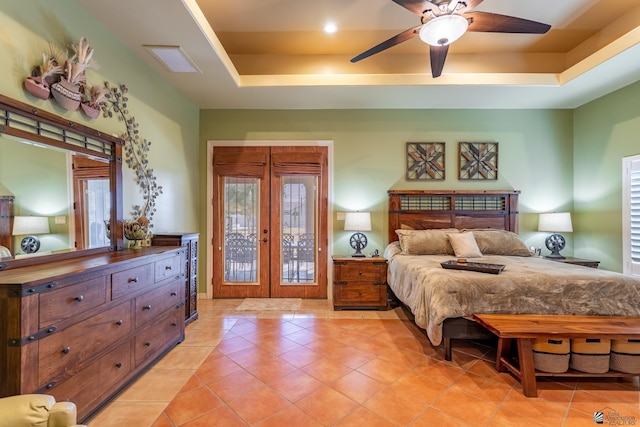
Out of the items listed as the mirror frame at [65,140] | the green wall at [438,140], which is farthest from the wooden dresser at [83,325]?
→ the green wall at [438,140]

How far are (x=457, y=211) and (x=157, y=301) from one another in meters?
4.06

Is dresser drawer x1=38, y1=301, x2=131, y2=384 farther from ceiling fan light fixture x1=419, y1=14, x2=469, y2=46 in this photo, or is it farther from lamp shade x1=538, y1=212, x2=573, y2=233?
lamp shade x1=538, y1=212, x2=573, y2=233

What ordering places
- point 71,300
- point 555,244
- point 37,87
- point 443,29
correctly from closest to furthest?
point 71,300 → point 37,87 → point 443,29 → point 555,244

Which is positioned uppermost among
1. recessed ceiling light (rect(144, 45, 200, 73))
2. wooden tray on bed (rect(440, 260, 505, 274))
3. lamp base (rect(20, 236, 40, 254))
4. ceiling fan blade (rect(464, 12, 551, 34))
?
recessed ceiling light (rect(144, 45, 200, 73))

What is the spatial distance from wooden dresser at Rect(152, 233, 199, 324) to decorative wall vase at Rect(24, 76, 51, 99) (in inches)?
62.8

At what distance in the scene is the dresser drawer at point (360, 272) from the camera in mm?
3797

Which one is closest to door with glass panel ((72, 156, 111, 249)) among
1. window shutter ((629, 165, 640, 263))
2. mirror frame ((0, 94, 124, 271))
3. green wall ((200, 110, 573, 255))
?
mirror frame ((0, 94, 124, 271))

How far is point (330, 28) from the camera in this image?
10.8 ft

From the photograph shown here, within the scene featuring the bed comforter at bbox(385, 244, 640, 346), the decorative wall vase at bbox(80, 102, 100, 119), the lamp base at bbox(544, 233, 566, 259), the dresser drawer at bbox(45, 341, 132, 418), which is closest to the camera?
the dresser drawer at bbox(45, 341, 132, 418)

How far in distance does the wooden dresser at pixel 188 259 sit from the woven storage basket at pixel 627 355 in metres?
3.90

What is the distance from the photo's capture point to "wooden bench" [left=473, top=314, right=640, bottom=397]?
2.07m

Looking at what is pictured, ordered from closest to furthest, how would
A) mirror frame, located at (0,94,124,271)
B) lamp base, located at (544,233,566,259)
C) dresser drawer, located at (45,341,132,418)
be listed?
1. dresser drawer, located at (45,341,132,418)
2. mirror frame, located at (0,94,124,271)
3. lamp base, located at (544,233,566,259)

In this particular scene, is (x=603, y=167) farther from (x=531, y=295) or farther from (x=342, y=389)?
(x=342, y=389)

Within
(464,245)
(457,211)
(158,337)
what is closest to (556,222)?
(457,211)
